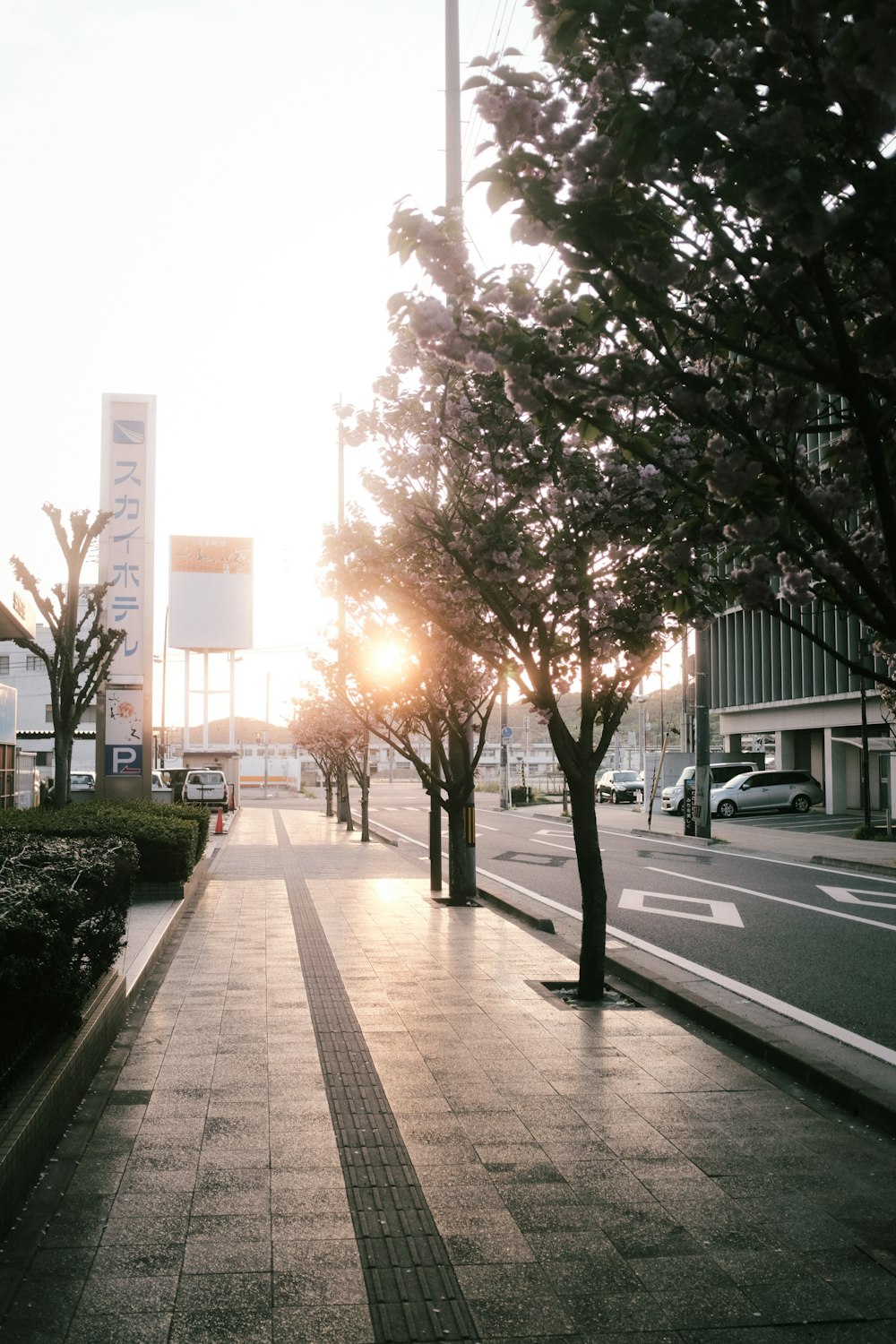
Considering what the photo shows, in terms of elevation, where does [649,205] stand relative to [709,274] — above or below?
above

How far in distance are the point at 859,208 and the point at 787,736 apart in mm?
46453

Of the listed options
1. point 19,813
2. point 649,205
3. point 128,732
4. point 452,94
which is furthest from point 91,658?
point 649,205

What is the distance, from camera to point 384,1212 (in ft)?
14.6

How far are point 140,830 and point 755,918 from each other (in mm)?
7277

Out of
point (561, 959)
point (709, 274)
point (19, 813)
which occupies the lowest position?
point (561, 959)

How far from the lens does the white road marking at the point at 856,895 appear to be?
15.1 m

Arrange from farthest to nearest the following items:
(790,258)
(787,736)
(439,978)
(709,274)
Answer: (787,736)
(439,978)
(709,274)
(790,258)

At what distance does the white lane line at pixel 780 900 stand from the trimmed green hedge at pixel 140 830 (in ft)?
24.9

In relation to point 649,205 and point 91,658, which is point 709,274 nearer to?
point 649,205

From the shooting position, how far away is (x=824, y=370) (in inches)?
154

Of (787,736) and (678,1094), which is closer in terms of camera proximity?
(678,1094)

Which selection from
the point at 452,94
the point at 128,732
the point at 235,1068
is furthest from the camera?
the point at 128,732

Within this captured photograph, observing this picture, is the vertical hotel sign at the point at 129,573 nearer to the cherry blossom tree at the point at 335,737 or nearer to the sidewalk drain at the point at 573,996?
A: the cherry blossom tree at the point at 335,737

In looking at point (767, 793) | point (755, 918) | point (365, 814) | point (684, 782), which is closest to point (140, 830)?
point (755, 918)
